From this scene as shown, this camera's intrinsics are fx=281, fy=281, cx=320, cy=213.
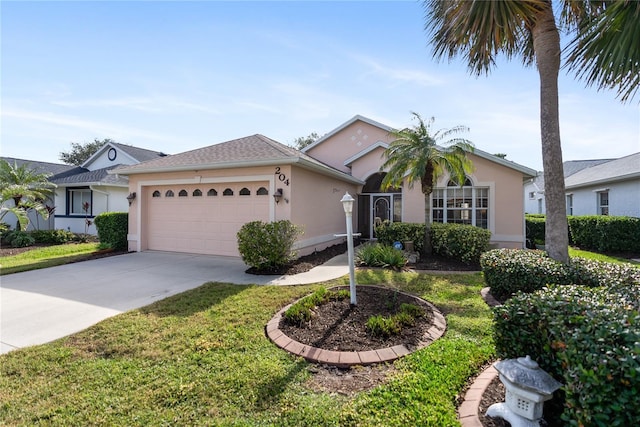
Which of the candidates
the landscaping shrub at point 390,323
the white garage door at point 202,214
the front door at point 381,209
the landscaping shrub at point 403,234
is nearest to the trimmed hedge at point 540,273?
the landscaping shrub at point 390,323

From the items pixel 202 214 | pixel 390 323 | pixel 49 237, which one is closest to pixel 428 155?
pixel 390 323

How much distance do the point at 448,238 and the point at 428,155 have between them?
296 centimetres

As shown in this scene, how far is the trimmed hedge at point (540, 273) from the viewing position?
4.47 m

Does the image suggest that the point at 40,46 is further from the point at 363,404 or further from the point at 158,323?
the point at 363,404

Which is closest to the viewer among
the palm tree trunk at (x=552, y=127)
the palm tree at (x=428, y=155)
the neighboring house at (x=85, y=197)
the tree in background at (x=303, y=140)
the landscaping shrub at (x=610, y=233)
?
the palm tree trunk at (x=552, y=127)

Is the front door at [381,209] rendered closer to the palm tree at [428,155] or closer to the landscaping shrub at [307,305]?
the palm tree at [428,155]

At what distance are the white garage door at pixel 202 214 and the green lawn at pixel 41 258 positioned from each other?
2.79 m

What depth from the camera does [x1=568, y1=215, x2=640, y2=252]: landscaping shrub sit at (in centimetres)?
1162

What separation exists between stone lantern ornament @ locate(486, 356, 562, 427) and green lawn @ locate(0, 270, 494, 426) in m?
0.50

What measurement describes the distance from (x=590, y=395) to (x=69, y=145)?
5263cm

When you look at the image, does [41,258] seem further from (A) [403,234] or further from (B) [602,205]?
(B) [602,205]

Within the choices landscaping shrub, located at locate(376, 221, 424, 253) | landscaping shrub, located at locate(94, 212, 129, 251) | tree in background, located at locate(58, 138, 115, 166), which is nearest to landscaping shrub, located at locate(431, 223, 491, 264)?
landscaping shrub, located at locate(376, 221, 424, 253)

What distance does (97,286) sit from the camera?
6.95 m

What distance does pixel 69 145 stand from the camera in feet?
127
